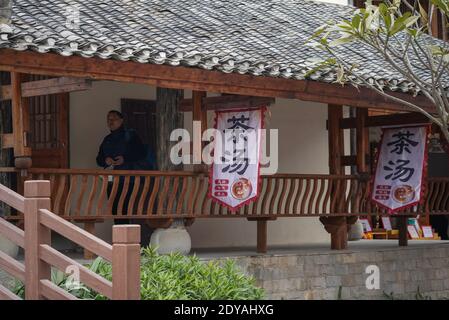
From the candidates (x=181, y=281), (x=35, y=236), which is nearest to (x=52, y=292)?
(x=35, y=236)

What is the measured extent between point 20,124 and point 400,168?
6087 mm

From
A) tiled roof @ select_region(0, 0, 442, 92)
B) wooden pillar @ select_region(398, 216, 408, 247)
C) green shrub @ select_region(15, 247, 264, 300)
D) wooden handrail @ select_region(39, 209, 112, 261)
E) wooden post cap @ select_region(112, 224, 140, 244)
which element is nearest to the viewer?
wooden post cap @ select_region(112, 224, 140, 244)

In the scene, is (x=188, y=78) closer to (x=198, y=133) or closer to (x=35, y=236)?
(x=198, y=133)

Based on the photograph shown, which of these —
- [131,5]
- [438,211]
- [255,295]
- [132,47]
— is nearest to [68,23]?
[132,47]

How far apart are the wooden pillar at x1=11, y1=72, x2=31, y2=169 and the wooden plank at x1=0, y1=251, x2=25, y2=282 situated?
3.35m

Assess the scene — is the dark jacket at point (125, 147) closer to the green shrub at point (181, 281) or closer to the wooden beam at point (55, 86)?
the wooden beam at point (55, 86)

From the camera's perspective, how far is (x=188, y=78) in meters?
11.1

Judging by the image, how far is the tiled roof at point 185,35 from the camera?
9.96 metres

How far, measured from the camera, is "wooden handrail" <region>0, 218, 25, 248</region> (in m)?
6.77

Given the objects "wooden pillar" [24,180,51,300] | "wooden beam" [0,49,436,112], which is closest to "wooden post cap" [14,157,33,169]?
"wooden beam" [0,49,436,112]

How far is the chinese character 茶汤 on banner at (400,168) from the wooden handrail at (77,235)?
8318mm

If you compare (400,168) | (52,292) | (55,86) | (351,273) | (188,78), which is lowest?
(351,273)

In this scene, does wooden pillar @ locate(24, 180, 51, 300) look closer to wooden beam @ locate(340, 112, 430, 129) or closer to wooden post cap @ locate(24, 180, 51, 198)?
wooden post cap @ locate(24, 180, 51, 198)

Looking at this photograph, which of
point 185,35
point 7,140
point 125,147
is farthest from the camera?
point 125,147
